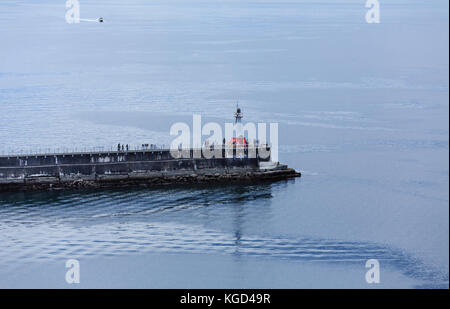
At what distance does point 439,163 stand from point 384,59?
2983 inches

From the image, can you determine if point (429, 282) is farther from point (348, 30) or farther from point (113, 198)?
point (348, 30)

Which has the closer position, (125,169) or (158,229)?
(158,229)

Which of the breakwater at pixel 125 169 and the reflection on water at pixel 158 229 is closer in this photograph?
the reflection on water at pixel 158 229

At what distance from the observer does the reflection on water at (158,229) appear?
48.6m

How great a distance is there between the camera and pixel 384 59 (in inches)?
5664

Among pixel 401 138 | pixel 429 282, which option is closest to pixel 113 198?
pixel 429 282

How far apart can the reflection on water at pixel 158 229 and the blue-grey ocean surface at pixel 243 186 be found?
0.15 m

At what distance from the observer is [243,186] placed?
6481 centimetres

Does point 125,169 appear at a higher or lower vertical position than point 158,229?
higher

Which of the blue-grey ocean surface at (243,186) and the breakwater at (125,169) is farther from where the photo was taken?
the breakwater at (125,169)

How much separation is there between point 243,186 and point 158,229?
13.4 m

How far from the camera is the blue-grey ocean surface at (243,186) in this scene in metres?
47.3

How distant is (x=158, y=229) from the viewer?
175 feet

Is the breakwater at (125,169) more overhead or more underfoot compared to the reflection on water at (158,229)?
more overhead
